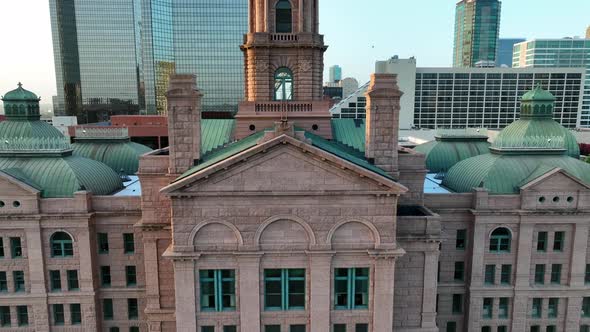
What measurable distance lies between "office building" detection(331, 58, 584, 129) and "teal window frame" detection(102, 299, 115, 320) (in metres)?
117

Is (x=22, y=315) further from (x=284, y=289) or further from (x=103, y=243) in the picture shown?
(x=284, y=289)

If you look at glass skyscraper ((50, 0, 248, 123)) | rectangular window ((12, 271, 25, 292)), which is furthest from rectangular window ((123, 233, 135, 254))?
glass skyscraper ((50, 0, 248, 123))

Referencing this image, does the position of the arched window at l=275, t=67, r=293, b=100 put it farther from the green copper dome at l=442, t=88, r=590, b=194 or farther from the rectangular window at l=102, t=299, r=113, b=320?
the rectangular window at l=102, t=299, r=113, b=320

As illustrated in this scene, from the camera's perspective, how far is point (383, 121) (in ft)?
102

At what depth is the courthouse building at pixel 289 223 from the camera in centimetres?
2791

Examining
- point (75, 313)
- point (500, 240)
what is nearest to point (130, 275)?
point (75, 313)

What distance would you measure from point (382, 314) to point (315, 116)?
59.4ft

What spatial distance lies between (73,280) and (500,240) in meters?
37.7

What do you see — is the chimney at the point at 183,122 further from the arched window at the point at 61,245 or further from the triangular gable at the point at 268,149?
the arched window at the point at 61,245

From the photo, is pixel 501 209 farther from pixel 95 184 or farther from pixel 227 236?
pixel 95 184

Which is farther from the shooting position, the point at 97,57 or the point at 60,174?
the point at 97,57

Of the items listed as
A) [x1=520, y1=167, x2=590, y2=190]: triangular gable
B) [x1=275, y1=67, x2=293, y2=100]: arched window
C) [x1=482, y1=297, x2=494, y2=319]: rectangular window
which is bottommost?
[x1=482, y1=297, x2=494, y2=319]: rectangular window

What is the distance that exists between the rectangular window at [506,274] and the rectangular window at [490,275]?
70 cm

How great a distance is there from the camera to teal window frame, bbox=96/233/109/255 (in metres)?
36.5
